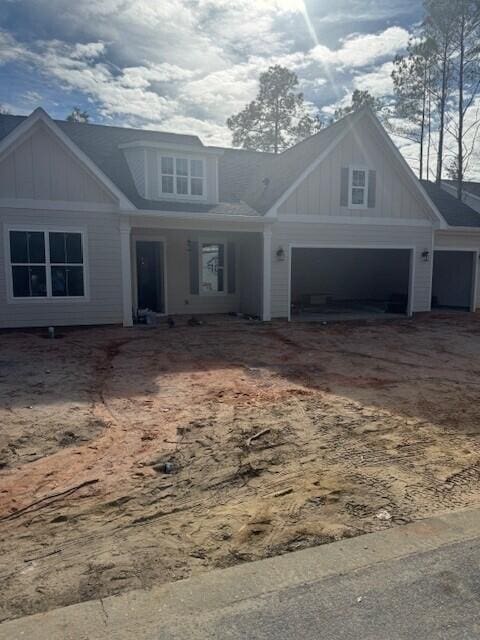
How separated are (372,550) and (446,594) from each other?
1.71ft

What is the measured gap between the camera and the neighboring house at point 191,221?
11281mm

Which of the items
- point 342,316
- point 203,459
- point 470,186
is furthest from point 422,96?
point 203,459

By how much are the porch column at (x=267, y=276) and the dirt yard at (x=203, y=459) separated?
492cm

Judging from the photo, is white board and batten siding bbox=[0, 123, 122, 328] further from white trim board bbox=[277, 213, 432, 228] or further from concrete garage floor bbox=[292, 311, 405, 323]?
concrete garage floor bbox=[292, 311, 405, 323]

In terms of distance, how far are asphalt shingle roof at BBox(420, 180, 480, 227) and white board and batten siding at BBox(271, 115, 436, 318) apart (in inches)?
96.8

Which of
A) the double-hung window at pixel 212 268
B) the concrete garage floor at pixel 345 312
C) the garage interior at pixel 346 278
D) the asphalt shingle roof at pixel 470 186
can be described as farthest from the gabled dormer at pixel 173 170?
the asphalt shingle roof at pixel 470 186

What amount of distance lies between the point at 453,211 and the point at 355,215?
6390 mm

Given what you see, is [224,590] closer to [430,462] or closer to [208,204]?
[430,462]

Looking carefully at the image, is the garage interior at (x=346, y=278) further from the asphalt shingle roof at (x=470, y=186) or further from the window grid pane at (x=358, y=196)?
the asphalt shingle roof at (x=470, y=186)

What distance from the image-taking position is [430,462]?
4453 millimetres

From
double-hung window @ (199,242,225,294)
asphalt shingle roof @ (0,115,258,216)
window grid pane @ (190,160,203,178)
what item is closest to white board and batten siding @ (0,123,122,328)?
asphalt shingle roof @ (0,115,258,216)

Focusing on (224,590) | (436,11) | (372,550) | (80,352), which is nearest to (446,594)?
(372,550)

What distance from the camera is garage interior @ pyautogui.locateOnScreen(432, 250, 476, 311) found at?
1742 centimetres

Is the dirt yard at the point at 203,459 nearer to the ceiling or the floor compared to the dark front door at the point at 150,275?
nearer to the floor
